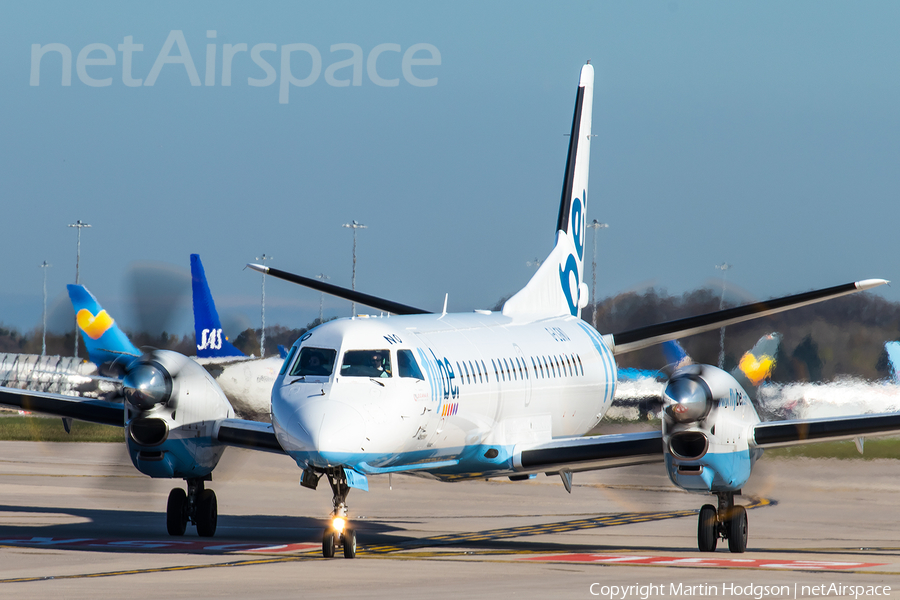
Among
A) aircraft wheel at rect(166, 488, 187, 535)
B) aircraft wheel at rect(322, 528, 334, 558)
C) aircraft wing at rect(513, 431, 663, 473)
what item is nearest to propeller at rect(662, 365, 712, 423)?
aircraft wing at rect(513, 431, 663, 473)

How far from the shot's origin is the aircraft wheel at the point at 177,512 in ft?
58.6

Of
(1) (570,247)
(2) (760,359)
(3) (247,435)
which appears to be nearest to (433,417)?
(3) (247,435)

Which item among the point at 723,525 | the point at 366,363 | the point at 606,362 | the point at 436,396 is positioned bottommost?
the point at 723,525

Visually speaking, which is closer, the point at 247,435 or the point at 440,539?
the point at 247,435

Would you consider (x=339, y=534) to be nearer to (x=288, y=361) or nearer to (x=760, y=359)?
(x=288, y=361)

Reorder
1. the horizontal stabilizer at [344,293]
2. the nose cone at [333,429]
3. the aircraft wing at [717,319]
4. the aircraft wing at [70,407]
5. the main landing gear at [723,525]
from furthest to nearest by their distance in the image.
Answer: the horizontal stabilizer at [344,293] < the aircraft wing at [717,319] < the aircraft wing at [70,407] < the main landing gear at [723,525] < the nose cone at [333,429]

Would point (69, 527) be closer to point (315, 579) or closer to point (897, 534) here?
point (315, 579)

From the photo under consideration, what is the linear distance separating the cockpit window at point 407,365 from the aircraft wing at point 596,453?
2.76m

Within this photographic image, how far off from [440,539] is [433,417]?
3.25 metres

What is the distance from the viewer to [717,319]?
20.0 metres

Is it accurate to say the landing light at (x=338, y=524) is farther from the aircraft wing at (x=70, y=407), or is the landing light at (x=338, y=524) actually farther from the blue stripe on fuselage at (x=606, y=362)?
the blue stripe on fuselage at (x=606, y=362)

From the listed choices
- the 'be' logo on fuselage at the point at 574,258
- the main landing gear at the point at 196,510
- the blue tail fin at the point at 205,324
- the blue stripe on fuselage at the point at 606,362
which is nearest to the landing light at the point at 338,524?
the main landing gear at the point at 196,510

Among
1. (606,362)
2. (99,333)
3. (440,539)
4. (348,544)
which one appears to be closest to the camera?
(348,544)

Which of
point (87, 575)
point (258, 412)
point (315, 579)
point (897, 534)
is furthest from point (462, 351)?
point (258, 412)
